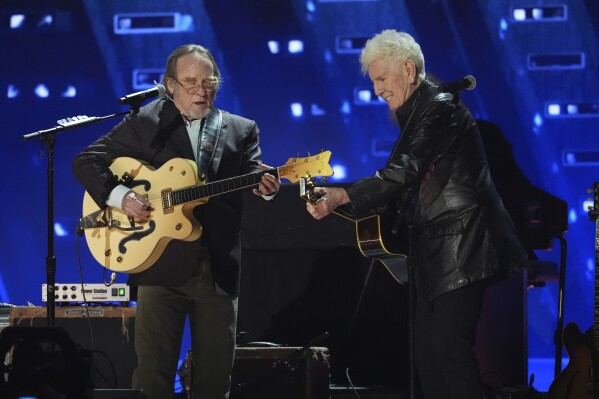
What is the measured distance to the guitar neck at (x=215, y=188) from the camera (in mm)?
3822

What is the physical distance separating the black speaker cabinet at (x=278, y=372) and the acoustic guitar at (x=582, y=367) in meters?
1.19

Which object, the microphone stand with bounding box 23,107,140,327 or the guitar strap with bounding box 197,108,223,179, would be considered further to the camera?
the microphone stand with bounding box 23,107,140,327

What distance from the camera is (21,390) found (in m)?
2.54

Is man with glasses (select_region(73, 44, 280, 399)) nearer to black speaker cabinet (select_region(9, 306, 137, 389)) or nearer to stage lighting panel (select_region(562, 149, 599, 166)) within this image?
black speaker cabinet (select_region(9, 306, 137, 389))

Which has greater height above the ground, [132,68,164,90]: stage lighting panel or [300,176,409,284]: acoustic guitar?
[132,68,164,90]: stage lighting panel

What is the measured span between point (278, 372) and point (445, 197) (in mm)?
1590

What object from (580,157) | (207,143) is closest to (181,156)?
(207,143)

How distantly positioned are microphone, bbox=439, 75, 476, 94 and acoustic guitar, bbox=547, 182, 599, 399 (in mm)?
1512

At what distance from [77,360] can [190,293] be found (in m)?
1.25

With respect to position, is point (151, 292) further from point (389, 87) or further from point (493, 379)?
point (493, 379)

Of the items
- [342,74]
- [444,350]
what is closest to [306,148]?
[342,74]

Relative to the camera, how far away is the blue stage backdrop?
6457 millimetres

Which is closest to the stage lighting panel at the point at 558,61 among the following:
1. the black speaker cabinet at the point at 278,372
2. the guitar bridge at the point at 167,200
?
the black speaker cabinet at the point at 278,372

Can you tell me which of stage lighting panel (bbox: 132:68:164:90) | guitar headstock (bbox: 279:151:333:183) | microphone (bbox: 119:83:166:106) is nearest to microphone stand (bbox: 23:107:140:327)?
microphone (bbox: 119:83:166:106)
